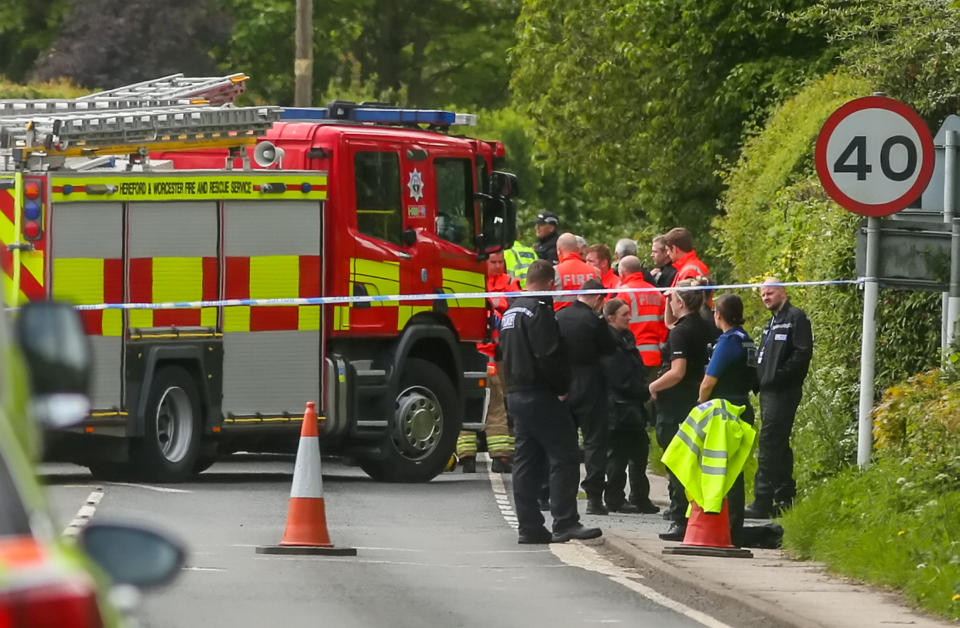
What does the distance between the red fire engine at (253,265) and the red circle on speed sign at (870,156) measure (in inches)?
227

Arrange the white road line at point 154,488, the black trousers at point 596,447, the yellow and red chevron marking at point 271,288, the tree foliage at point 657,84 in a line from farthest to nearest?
the tree foliage at point 657,84 → the yellow and red chevron marking at point 271,288 → the white road line at point 154,488 → the black trousers at point 596,447

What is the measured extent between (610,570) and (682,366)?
7.62 ft

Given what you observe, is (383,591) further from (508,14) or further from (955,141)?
(508,14)

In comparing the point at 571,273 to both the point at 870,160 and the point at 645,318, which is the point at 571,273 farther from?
the point at 870,160

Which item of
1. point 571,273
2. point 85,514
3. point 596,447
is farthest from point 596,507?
point 85,514

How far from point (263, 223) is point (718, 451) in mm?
5816

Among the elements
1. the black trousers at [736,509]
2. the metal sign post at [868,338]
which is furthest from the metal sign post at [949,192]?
the black trousers at [736,509]

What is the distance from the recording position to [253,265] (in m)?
17.3

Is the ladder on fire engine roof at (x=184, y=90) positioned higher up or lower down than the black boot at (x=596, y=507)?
higher up

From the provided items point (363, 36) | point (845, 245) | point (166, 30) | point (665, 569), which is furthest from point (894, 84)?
point (363, 36)

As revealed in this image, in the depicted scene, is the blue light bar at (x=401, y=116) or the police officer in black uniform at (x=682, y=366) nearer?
the police officer in black uniform at (x=682, y=366)

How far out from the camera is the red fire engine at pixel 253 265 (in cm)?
1648

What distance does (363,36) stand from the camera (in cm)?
5972

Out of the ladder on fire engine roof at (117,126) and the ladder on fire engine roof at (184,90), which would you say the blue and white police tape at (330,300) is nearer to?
the ladder on fire engine roof at (117,126)
